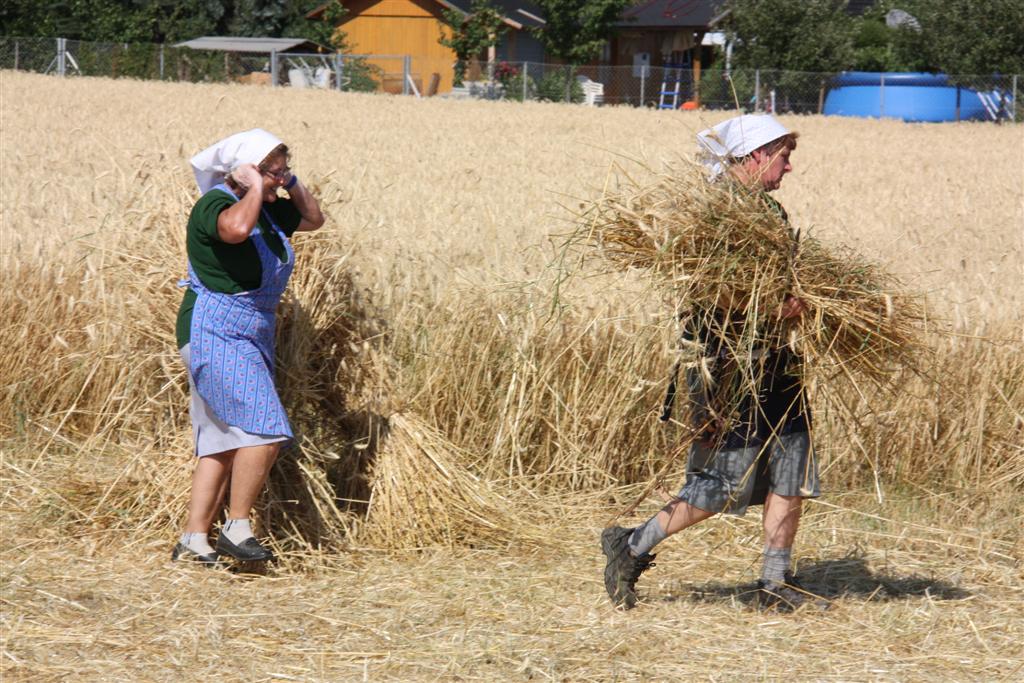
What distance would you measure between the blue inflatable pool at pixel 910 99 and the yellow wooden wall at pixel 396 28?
18408mm

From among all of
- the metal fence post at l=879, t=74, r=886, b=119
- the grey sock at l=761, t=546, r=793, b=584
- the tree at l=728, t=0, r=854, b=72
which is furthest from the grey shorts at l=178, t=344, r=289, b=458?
the tree at l=728, t=0, r=854, b=72

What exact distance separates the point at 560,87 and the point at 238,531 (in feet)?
104

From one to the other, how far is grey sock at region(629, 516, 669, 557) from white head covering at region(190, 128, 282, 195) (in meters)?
1.77

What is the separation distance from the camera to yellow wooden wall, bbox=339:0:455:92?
161 ft

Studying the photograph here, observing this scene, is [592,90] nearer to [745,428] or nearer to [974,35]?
[974,35]

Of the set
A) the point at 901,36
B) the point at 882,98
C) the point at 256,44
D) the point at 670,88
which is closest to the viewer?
the point at 882,98

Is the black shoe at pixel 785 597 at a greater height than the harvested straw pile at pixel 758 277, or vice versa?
the harvested straw pile at pixel 758 277

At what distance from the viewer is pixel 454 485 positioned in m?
5.05

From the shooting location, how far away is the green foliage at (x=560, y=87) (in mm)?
35281

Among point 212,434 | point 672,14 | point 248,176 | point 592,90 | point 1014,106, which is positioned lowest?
point 212,434

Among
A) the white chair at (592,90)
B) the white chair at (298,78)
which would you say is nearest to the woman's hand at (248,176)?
the white chair at (592,90)

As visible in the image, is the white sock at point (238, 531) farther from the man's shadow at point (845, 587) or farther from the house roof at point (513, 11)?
the house roof at point (513, 11)

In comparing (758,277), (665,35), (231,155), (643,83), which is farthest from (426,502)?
(665,35)

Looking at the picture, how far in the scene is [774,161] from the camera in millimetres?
4035
